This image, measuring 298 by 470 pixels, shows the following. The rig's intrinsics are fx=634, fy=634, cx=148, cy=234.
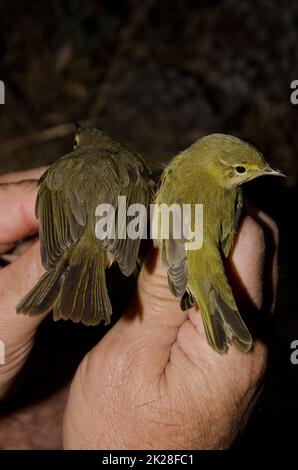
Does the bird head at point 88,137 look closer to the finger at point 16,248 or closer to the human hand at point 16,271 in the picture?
the human hand at point 16,271

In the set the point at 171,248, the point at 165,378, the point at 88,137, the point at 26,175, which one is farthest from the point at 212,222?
the point at 26,175

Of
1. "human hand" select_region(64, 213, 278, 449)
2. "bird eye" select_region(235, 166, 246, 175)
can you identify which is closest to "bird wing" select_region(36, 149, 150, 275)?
"human hand" select_region(64, 213, 278, 449)

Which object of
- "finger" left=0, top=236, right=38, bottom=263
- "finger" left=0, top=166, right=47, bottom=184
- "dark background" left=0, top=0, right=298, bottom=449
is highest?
"dark background" left=0, top=0, right=298, bottom=449

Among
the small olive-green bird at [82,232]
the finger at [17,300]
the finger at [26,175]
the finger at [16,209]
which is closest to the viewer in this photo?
the small olive-green bird at [82,232]

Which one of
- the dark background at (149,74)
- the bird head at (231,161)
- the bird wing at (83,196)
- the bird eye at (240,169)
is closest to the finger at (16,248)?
the bird wing at (83,196)

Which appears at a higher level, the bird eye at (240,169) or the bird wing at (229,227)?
the bird eye at (240,169)

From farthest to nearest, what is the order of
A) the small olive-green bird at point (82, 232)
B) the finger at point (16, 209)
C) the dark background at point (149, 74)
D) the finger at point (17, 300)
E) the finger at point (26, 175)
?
1. the dark background at point (149, 74)
2. the finger at point (26, 175)
3. the finger at point (16, 209)
4. the finger at point (17, 300)
5. the small olive-green bird at point (82, 232)

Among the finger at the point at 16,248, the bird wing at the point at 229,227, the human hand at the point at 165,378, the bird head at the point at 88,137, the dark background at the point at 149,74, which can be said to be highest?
the dark background at the point at 149,74

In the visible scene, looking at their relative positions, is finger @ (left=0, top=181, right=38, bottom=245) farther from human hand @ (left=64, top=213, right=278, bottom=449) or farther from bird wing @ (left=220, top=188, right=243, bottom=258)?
bird wing @ (left=220, top=188, right=243, bottom=258)
